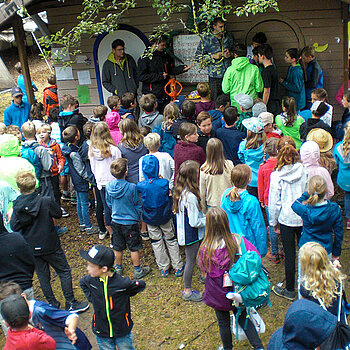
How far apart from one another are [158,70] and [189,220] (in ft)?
16.4

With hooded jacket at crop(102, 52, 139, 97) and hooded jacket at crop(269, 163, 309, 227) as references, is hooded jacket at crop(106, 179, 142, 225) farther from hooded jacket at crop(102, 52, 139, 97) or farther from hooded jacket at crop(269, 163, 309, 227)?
hooded jacket at crop(102, 52, 139, 97)

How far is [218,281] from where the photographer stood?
3863 millimetres

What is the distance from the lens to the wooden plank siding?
30.0 feet

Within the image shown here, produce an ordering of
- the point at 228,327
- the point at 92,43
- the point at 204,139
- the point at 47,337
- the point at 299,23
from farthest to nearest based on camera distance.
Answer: the point at 92,43 < the point at 299,23 < the point at 204,139 < the point at 228,327 < the point at 47,337

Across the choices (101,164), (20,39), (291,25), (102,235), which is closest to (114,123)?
(101,164)

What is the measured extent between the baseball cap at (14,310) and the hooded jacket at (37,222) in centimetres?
163

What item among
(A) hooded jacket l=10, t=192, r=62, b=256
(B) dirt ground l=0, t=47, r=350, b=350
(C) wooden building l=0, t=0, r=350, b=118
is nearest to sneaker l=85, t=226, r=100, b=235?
(B) dirt ground l=0, t=47, r=350, b=350

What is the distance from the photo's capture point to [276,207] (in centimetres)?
496

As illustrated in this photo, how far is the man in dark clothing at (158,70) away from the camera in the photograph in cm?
889

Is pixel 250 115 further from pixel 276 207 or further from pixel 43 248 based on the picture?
pixel 43 248

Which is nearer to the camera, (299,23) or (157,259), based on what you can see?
(157,259)

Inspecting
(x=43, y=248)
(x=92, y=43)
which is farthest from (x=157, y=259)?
(x=92, y=43)

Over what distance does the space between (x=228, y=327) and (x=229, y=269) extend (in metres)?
0.69

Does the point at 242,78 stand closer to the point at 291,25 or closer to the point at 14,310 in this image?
the point at 291,25
